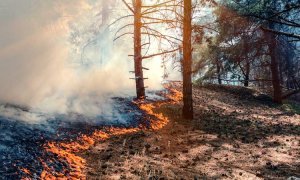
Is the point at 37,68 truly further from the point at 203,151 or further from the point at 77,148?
the point at 203,151

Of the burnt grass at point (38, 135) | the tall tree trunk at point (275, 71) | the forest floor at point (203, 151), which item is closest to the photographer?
the burnt grass at point (38, 135)

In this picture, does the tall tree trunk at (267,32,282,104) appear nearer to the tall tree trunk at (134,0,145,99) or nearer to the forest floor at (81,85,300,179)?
the forest floor at (81,85,300,179)

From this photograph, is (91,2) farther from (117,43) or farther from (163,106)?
(163,106)

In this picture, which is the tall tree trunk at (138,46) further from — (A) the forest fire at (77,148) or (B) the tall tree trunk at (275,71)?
(B) the tall tree trunk at (275,71)

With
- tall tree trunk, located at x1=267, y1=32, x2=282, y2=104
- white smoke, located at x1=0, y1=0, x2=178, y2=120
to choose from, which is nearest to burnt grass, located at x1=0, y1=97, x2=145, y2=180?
white smoke, located at x1=0, y1=0, x2=178, y2=120

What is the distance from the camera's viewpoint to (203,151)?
8875mm

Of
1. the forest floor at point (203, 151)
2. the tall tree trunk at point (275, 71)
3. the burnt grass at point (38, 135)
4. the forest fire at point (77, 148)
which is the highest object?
the tall tree trunk at point (275, 71)

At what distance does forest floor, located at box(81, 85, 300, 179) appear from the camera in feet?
22.9

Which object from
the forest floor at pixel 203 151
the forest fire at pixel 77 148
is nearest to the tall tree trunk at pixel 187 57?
the forest floor at pixel 203 151

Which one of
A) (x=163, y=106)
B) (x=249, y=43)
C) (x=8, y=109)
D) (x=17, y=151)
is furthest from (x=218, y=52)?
(x=17, y=151)

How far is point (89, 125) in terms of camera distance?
985 centimetres

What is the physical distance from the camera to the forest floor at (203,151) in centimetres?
699

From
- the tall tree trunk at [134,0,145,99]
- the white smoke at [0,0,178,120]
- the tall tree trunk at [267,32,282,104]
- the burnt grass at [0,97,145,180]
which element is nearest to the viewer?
the burnt grass at [0,97,145,180]

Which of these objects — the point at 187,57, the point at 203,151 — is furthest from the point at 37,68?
the point at 203,151
